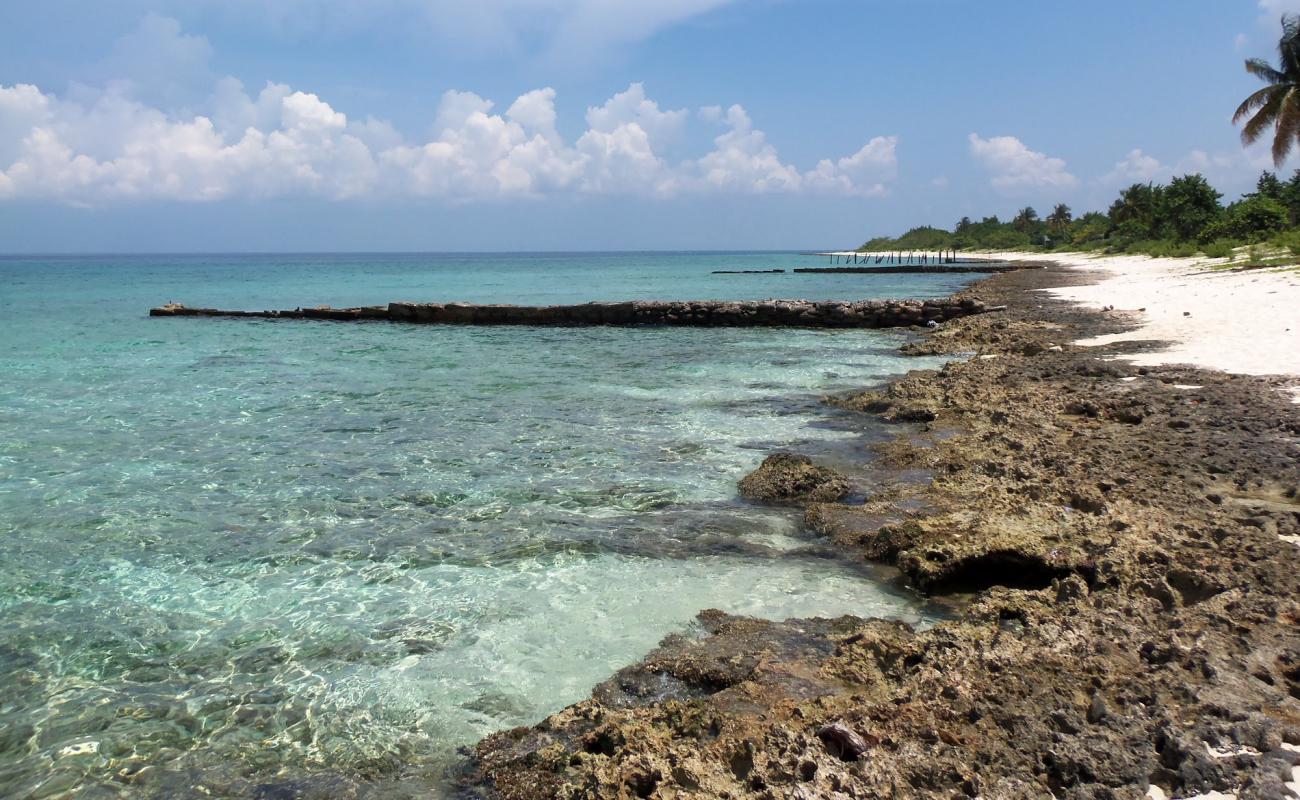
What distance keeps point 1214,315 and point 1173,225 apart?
50.3m

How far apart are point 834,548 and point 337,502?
4892mm

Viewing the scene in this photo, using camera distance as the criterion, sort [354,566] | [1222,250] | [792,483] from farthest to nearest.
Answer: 1. [1222,250]
2. [792,483]
3. [354,566]

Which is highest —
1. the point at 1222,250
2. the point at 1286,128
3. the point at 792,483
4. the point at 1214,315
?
the point at 1286,128

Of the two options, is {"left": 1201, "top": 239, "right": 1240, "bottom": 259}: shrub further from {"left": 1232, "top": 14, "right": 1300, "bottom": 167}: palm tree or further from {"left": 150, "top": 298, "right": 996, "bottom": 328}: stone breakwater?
{"left": 150, "top": 298, "right": 996, "bottom": 328}: stone breakwater

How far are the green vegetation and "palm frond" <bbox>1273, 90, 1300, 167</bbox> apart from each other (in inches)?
143

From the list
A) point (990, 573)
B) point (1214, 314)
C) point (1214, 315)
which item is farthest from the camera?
point (1214, 314)

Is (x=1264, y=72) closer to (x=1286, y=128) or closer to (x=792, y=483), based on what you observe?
(x=1286, y=128)

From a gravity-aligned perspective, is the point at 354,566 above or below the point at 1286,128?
below

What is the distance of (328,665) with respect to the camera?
4.69 meters

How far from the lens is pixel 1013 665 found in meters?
3.70

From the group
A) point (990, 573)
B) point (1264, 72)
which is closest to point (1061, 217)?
point (1264, 72)

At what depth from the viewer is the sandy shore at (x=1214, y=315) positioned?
12.6 meters

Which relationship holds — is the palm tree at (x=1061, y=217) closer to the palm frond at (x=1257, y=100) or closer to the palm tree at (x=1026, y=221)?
the palm tree at (x=1026, y=221)

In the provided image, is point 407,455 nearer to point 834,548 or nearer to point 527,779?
point 834,548
